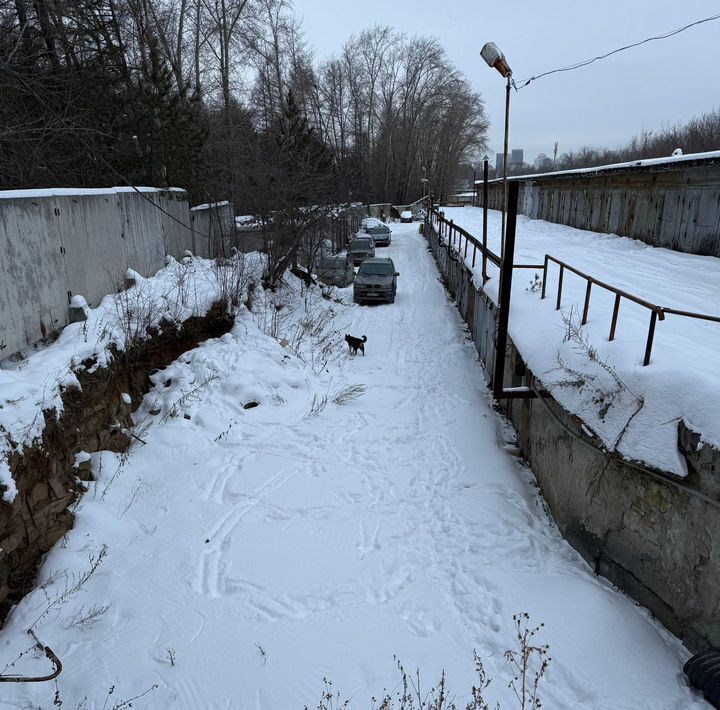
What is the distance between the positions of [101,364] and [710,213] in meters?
14.2

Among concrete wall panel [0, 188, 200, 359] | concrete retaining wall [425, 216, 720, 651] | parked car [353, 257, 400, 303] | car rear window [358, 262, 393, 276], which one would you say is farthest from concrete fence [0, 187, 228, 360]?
car rear window [358, 262, 393, 276]

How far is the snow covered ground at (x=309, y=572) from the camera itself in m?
4.51

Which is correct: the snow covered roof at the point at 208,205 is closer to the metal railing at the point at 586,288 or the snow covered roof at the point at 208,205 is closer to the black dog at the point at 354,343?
→ the black dog at the point at 354,343

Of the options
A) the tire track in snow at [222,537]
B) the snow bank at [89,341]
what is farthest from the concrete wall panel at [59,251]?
the tire track in snow at [222,537]

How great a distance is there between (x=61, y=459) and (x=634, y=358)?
6723mm

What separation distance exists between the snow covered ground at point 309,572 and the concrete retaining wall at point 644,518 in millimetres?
243

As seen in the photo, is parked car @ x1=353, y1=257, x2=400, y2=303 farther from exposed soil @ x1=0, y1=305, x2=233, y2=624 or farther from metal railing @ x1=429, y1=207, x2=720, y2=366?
exposed soil @ x1=0, y1=305, x2=233, y2=624

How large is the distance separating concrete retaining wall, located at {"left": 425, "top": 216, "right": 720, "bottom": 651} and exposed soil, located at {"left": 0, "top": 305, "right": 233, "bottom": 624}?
6011 mm

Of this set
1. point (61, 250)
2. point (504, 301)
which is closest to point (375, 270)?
point (504, 301)

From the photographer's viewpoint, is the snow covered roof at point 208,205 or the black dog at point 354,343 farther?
the snow covered roof at point 208,205

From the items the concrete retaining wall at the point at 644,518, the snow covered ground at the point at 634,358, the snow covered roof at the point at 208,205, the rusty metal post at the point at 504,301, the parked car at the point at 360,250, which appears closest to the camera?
the concrete retaining wall at the point at 644,518

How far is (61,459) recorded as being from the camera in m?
6.26

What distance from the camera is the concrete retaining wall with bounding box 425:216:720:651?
438 cm

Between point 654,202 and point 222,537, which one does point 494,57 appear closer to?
point 654,202
